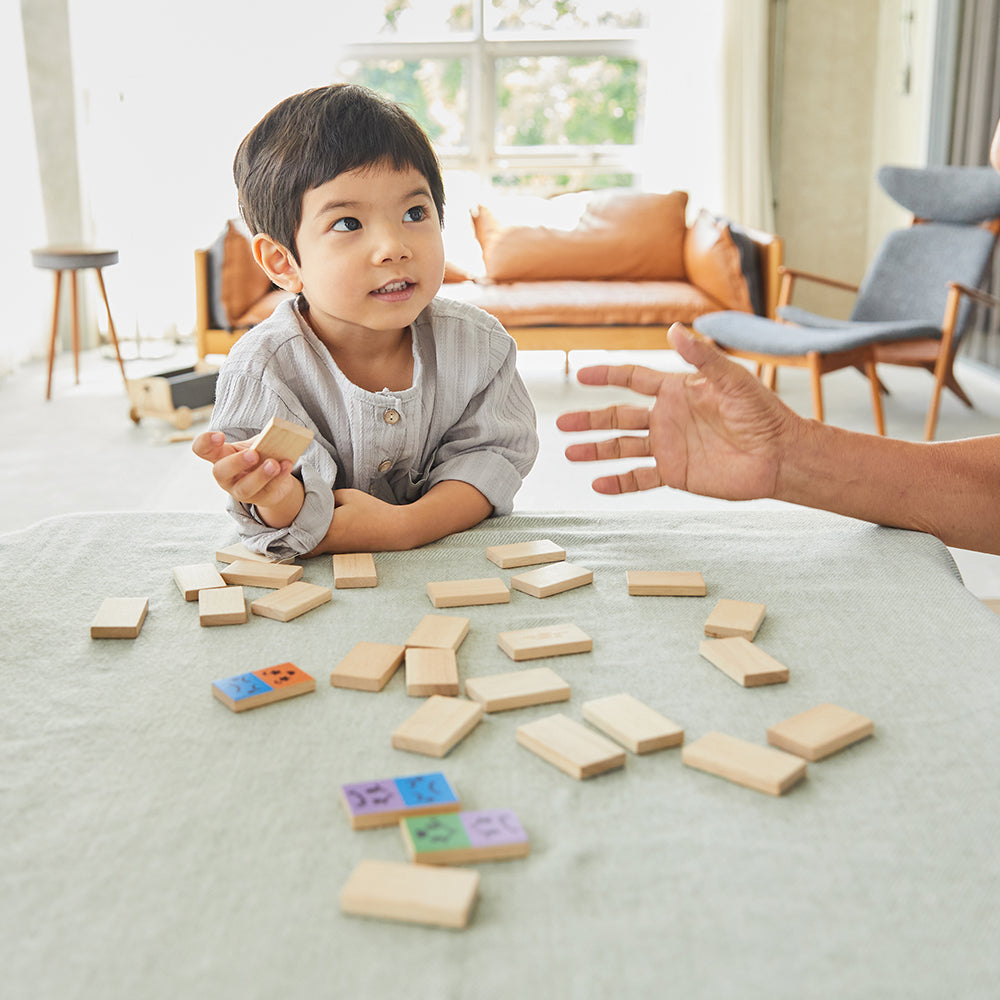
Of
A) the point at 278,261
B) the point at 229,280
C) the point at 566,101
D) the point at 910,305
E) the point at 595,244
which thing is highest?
the point at 566,101

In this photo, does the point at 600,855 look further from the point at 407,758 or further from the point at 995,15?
the point at 995,15

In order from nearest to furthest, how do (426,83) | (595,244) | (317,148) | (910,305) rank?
(317,148) → (910,305) → (595,244) → (426,83)

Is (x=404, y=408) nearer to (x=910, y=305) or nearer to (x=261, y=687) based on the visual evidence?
(x=261, y=687)

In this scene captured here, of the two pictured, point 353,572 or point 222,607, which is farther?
point 353,572

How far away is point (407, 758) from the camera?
32.3 inches

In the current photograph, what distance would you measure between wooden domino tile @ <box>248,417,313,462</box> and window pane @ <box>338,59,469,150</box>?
544cm

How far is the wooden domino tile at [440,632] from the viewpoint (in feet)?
3.28

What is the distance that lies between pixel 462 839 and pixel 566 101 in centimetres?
623

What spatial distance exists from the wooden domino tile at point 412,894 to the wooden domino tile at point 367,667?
10.7 inches

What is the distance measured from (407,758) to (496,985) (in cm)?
26

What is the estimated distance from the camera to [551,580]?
1152 millimetres

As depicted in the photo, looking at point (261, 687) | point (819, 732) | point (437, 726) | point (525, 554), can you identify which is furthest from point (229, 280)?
point (819, 732)

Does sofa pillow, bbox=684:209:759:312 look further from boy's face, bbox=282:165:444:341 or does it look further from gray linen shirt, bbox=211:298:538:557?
boy's face, bbox=282:165:444:341

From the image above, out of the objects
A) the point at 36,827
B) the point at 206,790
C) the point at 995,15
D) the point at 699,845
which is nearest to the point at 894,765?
the point at 699,845
